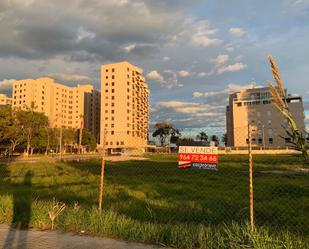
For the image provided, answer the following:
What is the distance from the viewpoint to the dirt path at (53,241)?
6.19m

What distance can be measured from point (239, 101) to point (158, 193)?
427ft

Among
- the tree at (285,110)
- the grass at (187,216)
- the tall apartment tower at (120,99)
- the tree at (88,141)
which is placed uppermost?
the tall apartment tower at (120,99)

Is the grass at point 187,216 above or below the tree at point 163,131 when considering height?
below

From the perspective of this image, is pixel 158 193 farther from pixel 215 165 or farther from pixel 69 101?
pixel 69 101

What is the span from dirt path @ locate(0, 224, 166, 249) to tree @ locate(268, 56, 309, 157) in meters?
4.15

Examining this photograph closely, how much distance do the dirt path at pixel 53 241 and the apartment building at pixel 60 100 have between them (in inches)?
5766

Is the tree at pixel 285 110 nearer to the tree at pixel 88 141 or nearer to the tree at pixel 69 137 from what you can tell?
the tree at pixel 69 137

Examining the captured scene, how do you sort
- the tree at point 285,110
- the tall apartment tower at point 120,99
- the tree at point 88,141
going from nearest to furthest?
the tree at point 285,110 < the tree at point 88,141 < the tall apartment tower at point 120,99

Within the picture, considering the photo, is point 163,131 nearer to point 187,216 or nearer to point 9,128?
point 9,128

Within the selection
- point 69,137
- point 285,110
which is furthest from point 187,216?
point 69,137

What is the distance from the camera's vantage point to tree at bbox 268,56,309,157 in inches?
97.0

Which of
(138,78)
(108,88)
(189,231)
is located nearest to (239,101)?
(138,78)

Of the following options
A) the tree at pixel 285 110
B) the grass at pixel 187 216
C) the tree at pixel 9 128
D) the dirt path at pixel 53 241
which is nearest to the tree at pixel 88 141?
the tree at pixel 9 128

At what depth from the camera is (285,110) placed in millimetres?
2500
